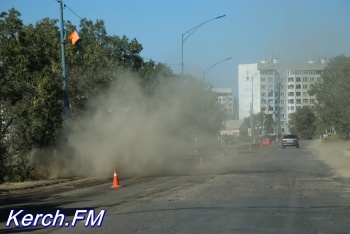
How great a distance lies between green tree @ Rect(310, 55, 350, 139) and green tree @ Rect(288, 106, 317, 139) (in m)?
73.8

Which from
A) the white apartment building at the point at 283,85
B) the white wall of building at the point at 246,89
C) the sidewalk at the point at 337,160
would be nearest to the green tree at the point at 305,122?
the white apartment building at the point at 283,85

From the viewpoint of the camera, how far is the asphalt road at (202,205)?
362 inches

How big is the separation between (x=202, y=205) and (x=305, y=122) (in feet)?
431

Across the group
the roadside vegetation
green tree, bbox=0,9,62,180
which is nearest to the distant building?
the roadside vegetation

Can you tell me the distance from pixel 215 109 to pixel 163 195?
104 feet

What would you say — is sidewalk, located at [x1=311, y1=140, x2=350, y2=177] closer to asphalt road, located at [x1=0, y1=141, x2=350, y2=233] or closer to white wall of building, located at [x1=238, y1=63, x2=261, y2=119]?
asphalt road, located at [x1=0, y1=141, x2=350, y2=233]

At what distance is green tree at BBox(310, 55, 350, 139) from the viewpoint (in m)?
56.5

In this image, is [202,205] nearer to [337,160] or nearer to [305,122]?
[337,160]

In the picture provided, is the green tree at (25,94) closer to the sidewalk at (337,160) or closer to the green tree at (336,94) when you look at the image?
the sidewalk at (337,160)

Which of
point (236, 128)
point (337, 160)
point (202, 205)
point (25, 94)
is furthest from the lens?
point (236, 128)

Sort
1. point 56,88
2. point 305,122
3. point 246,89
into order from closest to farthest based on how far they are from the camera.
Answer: point 56,88 → point 305,122 → point 246,89

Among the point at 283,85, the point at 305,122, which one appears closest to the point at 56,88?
the point at 305,122

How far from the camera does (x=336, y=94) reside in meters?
57.7

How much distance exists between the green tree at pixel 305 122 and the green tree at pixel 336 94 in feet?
242
